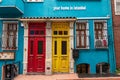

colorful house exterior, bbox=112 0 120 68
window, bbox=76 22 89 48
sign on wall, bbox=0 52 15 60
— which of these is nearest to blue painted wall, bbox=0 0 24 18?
sign on wall, bbox=0 52 15 60

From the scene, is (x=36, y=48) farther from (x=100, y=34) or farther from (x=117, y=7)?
(x=117, y=7)

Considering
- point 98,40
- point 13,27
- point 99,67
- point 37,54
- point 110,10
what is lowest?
point 99,67

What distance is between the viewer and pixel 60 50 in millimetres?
14719

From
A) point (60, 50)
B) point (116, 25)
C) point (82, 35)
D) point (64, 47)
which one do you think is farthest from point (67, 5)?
point (116, 25)

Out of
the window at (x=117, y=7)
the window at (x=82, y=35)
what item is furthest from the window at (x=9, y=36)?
the window at (x=117, y=7)

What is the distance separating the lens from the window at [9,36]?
1484 cm

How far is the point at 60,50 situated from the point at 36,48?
163 cm

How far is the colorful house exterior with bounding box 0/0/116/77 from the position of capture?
47.4 feet

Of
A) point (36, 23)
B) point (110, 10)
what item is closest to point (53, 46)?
point (36, 23)

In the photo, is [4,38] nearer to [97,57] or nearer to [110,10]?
[97,57]

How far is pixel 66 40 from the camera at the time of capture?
48.6 ft

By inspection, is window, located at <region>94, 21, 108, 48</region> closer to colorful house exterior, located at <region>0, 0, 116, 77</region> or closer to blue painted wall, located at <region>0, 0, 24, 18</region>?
colorful house exterior, located at <region>0, 0, 116, 77</region>

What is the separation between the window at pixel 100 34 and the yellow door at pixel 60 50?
6.75ft

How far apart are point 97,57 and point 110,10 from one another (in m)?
3.44
